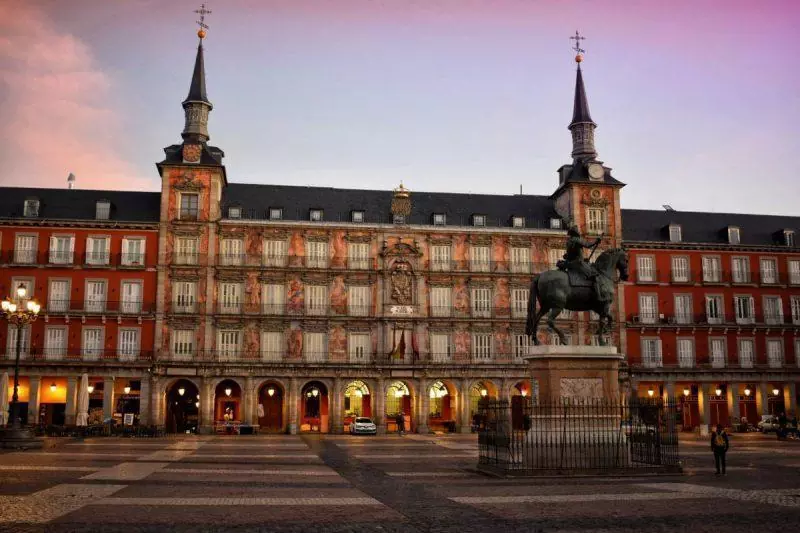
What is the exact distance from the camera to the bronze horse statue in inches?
923

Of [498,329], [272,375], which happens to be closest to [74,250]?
[272,375]

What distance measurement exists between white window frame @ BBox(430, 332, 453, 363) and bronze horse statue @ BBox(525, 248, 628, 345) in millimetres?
34797

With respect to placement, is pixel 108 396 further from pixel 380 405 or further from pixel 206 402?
pixel 380 405

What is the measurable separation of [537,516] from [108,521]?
7.73 metres

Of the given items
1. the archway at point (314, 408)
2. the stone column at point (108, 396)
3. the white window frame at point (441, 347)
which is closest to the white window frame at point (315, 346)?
the archway at point (314, 408)

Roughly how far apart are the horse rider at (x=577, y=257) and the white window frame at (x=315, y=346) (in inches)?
1398

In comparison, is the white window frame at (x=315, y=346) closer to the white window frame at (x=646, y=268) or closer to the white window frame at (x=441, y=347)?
the white window frame at (x=441, y=347)

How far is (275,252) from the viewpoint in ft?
192

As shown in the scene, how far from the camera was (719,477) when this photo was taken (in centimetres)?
2239

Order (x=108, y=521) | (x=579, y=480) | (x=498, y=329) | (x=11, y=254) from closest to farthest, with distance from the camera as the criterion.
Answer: (x=108, y=521), (x=579, y=480), (x=11, y=254), (x=498, y=329)

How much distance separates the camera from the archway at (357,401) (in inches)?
2340

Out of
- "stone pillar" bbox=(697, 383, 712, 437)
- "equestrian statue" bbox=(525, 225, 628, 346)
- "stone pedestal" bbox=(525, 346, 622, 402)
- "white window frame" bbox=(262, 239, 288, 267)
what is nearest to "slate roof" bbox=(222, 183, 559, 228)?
"white window frame" bbox=(262, 239, 288, 267)

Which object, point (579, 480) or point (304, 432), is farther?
point (304, 432)

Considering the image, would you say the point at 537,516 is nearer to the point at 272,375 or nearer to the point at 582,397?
the point at 582,397
